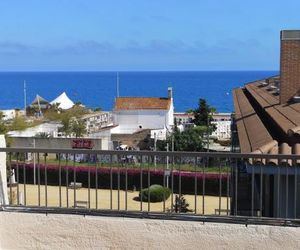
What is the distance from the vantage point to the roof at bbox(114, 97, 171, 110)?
76188 mm

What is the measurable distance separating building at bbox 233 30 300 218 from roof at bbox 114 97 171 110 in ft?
180

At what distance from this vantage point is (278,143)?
→ 10141 mm

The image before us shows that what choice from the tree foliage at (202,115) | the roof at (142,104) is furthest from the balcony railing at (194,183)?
the roof at (142,104)

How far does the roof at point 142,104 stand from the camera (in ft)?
250

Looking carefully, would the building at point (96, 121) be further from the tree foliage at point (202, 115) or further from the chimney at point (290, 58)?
the chimney at point (290, 58)

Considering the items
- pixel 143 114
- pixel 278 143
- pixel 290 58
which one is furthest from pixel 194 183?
pixel 143 114

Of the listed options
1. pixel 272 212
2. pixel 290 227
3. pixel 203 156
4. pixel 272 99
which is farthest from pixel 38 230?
pixel 272 99

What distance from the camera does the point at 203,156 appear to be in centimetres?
650

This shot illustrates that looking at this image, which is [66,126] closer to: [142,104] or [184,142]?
[142,104]

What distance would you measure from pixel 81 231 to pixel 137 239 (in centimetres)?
67

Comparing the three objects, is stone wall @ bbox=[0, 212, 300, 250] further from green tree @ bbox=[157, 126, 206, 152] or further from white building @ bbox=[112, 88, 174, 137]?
white building @ bbox=[112, 88, 174, 137]

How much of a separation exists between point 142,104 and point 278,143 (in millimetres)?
66578

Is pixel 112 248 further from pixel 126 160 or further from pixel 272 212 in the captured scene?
pixel 272 212

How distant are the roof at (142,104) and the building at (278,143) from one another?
54824 mm
